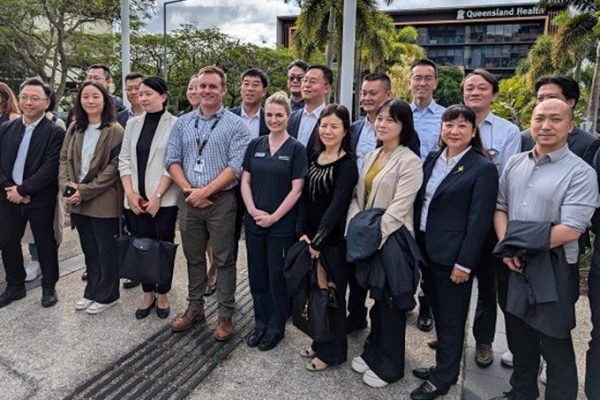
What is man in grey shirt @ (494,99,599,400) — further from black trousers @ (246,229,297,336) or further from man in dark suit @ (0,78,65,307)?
man in dark suit @ (0,78,65,307)

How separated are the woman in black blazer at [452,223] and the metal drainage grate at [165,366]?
1.47 meters

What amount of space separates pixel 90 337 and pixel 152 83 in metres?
2.11

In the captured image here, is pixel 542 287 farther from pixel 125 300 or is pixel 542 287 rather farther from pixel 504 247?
pixel 125 300

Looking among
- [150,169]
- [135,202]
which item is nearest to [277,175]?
[150,169]

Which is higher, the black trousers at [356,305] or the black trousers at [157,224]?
the black trousers at [157,224]

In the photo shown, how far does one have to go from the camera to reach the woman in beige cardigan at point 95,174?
12.6 ft

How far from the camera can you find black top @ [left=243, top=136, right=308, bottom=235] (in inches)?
126

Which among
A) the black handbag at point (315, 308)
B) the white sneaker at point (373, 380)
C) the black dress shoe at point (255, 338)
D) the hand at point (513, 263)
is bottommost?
A: the white sneaker at point (373, 380)

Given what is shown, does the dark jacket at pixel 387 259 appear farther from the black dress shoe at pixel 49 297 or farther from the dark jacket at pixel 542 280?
the black dress shoe at pixel 49 297

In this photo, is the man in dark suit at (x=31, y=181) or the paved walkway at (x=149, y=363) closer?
the paved walkway at (x=149, y=363)

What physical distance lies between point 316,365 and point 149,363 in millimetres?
1201

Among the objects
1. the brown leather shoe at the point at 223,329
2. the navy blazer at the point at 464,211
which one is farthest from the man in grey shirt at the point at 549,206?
the brown leather shoe at the point at 223,329

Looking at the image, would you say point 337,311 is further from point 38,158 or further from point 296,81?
point 38,158

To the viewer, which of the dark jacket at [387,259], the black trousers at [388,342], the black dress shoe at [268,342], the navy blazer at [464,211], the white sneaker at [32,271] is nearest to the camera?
the navy blazer at [464,211]
